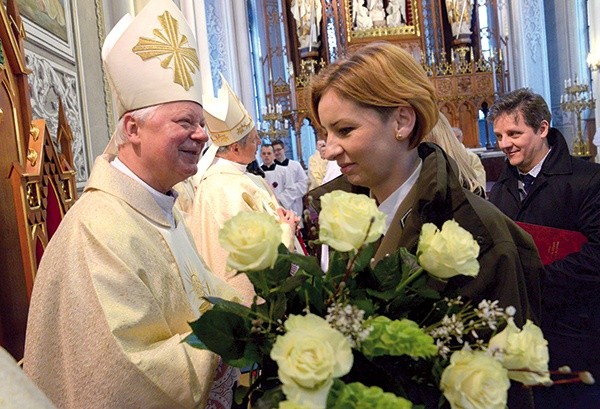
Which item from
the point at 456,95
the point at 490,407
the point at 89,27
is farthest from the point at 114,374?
the point at 456,95

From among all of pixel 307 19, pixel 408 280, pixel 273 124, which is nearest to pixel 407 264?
pixel 408 280

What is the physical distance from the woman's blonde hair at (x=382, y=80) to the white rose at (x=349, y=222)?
0.72 m

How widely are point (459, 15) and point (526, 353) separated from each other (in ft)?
45.3

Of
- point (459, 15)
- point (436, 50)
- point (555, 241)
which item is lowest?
point (555, 241)

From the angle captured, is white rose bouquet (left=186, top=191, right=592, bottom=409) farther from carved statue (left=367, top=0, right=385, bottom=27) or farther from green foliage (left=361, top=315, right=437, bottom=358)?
carved statue (left=367, top=0, right=385, bottom=27)

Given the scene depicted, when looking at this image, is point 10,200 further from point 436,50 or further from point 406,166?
point 436,50

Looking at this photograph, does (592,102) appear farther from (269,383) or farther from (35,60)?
(269,383)

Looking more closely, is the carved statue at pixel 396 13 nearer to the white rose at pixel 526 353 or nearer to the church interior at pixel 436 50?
the church interior at pixel 436 50

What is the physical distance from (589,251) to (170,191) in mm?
1557

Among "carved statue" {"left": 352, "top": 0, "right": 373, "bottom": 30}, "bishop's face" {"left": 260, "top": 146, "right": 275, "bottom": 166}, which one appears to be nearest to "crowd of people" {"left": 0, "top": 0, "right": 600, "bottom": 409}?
"bishop's face" {"left": 260, "top": 146, "right": 275, "bottom": 166}

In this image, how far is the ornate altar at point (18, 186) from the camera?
8.35ft

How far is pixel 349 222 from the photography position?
1021mm

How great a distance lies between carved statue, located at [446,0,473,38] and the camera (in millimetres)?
13891

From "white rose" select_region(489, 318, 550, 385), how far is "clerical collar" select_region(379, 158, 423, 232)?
79cm
